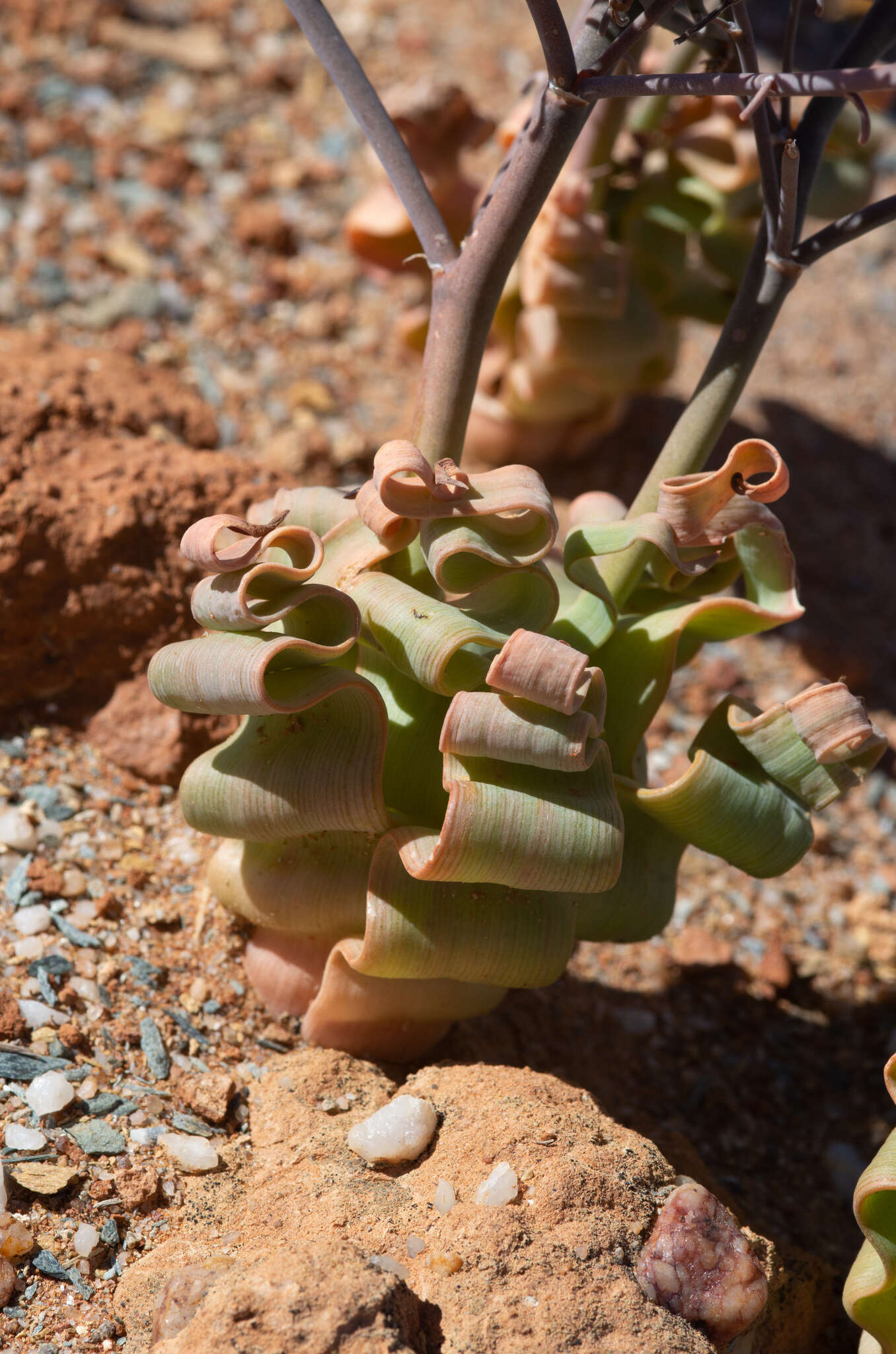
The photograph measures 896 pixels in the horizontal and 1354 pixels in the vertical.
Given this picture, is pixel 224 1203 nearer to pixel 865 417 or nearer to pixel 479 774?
pixel 479 774

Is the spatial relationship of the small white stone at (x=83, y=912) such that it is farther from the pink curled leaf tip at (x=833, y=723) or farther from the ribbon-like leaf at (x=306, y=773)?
the pink curled leaf tip at (x=833, y=723)

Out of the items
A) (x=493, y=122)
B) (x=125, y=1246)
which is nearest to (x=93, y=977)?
(x=125, y=1246)

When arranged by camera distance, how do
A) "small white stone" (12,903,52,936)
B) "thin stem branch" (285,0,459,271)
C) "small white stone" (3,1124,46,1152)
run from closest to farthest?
"small white stone" (3,1124,46,1152) < "thin stem branch" (285,0,459,271) < "small white stone" (12,903,52,936)

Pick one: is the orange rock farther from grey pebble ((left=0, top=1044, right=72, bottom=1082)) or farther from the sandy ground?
grey pebble ((left=0, top=1044, right=72, bottom=1082))

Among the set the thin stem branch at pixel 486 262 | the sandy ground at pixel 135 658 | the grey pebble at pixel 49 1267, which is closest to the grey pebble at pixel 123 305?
the sandy ground at pixel 135 658

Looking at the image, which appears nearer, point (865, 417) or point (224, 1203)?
point (224, 1203)

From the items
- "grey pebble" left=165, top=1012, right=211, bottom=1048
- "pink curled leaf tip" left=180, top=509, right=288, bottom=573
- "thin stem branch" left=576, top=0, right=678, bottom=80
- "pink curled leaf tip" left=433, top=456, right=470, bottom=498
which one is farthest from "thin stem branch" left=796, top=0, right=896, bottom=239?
"grey pebble" left=165, top=1012, right=211, bottom=1048
